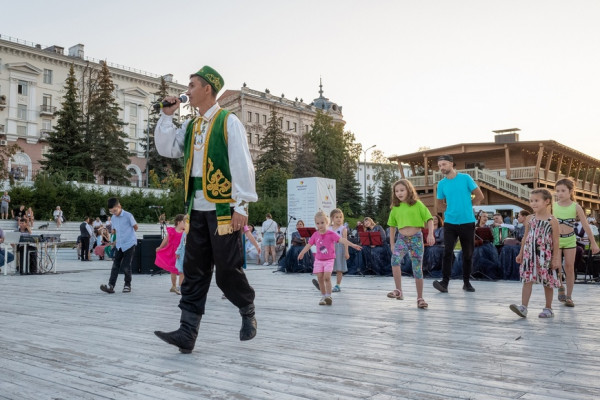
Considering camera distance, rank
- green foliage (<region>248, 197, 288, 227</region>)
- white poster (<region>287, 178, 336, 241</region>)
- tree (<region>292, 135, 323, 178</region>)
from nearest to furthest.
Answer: white poster (<region>287, 178, 336, 241</region>)
green foliage (<region>248, 197, 288, 227</region>)
tree (<region>292, 135, 323, 178</region>)

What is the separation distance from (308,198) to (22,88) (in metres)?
47.9

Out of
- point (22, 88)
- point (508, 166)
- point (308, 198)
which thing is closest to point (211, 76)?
point (308, 198)

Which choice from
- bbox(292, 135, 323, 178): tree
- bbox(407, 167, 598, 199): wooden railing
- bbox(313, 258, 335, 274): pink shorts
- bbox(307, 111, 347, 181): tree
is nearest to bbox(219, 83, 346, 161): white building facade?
bbox(307, 111, 347, 181): tree

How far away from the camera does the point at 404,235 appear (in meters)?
6.98

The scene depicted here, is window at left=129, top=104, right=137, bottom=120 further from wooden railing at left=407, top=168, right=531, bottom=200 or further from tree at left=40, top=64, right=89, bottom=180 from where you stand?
wooden railing at left=407, top=168, right=531, bottom=200

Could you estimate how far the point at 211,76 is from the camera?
4086 millimetres

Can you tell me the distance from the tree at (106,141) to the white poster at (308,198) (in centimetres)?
2603

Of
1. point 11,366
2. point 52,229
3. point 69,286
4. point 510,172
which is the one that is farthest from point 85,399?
point 510,172

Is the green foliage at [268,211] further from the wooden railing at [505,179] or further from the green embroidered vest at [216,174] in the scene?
the green embroidered vest at [216,174]

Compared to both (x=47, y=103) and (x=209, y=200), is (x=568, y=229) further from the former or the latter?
(x=47, y=103)

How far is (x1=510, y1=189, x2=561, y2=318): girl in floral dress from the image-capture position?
222 inches

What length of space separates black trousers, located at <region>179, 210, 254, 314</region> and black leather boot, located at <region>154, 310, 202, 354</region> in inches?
2.2

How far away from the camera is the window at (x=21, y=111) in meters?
56.4

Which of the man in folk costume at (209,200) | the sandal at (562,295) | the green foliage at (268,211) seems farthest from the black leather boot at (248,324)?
the green foliage at (268,211)
